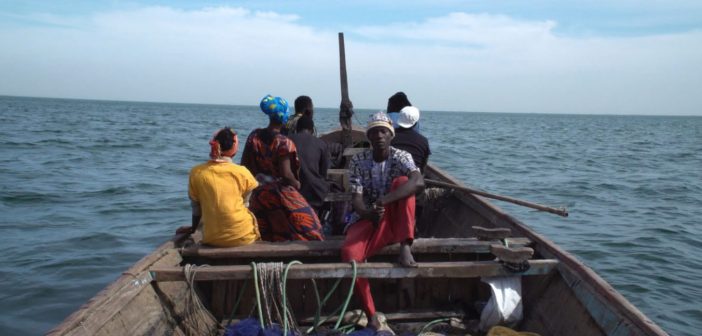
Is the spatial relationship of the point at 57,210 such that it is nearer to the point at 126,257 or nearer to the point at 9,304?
the point at 126,257

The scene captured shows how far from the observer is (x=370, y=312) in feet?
11.3

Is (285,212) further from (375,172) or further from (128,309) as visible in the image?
(128,309)

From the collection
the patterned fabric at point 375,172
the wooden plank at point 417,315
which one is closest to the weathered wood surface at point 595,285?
the wooden plank at point 417,315

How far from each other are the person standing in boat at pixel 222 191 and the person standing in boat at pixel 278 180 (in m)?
0.36

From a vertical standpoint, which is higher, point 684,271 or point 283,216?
point 283,216

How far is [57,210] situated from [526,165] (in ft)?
48.7

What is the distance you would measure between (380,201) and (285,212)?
0.98 meters

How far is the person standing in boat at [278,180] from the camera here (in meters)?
3.96

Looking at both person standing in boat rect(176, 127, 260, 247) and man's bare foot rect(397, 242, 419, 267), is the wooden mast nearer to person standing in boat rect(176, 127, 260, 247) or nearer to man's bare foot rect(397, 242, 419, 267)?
person standing in boat rect(176, 127, 260, 247)

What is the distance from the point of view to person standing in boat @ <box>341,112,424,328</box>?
3371 millimetres

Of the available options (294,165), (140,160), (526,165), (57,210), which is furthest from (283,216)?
(526,165)

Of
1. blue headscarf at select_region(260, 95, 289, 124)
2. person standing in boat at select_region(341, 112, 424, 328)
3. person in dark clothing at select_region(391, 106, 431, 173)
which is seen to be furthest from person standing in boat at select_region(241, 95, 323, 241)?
person in dark clothing at select_region(391, 106, 431, 173)

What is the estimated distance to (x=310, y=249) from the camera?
366 centimetres

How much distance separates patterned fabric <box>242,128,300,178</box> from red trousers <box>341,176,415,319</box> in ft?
2.42
